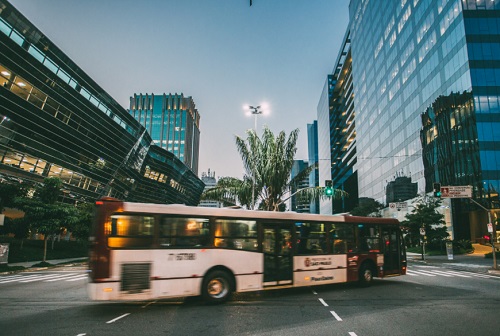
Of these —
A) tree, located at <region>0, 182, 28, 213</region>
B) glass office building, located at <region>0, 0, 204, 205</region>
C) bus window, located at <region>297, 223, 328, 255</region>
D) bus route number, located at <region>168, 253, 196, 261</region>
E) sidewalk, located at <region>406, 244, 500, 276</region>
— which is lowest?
sidewalk, located at <region>406, 244, 500, 276</region>

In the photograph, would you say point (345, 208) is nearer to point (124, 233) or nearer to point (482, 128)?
point (482, 128)

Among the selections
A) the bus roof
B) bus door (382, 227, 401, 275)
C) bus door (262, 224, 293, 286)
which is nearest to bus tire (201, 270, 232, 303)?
bus door (262, 224, 293, 286)

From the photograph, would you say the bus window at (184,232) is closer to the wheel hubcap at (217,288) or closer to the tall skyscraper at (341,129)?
the wheel hubcap at (217,288)

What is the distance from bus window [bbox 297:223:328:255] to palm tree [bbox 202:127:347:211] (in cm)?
809

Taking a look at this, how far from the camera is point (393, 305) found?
33.3ft

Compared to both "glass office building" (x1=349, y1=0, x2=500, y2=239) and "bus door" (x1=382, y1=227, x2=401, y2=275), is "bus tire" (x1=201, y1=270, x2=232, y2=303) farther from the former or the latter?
A: "glass office building" (x1=349, y1=0, x2=500, y2=239)

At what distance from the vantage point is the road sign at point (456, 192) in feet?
75.0

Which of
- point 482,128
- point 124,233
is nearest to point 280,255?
point 124,233

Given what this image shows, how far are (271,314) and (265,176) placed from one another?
12.4 meters

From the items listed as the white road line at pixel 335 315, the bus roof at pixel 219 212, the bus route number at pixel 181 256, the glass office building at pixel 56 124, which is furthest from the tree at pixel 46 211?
the white road line at pixel 335 315

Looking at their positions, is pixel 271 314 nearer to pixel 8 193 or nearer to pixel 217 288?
pixel 217 288

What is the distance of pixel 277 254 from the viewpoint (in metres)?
11.7

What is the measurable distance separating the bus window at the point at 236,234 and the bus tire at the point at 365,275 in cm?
570

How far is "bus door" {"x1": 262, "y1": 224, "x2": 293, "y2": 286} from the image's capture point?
1148 cm
